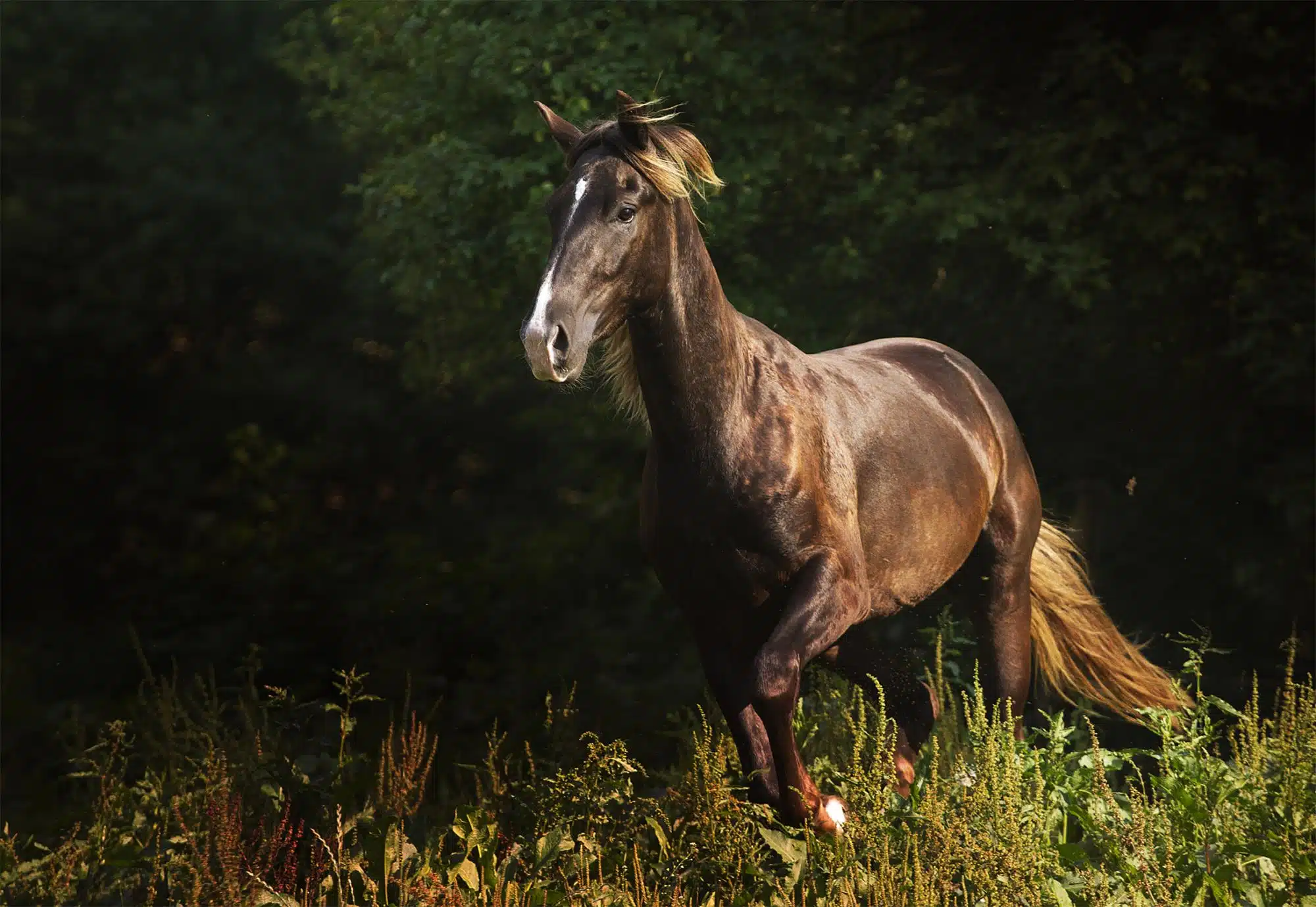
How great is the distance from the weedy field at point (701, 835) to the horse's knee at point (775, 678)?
0.98 feet

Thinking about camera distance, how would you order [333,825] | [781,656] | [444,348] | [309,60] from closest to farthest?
1. [781,656]
2. [333,825]
3. [444,348]
4. [309,60]

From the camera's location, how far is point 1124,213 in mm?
8102

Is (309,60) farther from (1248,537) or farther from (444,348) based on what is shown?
(1248,537)

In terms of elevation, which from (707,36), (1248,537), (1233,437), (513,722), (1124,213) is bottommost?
(513,722)

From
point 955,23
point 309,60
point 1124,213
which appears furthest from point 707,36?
point 309,60

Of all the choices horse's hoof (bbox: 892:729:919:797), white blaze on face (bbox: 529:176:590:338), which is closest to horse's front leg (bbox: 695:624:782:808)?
horse's hoof (bbox: 892:729:919:797)

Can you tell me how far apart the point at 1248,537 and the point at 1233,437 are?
554 millimetres

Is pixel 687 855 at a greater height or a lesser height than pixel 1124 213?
lesser

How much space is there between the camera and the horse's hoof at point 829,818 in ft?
15.4

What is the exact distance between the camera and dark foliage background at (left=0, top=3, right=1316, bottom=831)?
811 centimetres

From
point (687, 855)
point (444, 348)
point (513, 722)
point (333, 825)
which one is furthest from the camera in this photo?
point (444, 348)

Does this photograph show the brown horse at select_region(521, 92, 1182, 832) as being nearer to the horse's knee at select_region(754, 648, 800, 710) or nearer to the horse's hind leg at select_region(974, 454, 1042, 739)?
the horse's knee at select_region(754, 648, 800, 710)

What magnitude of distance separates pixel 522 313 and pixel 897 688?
12.1 feet

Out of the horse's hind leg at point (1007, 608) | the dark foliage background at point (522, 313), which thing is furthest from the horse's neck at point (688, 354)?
the dark foliage background at point (522, 313)
